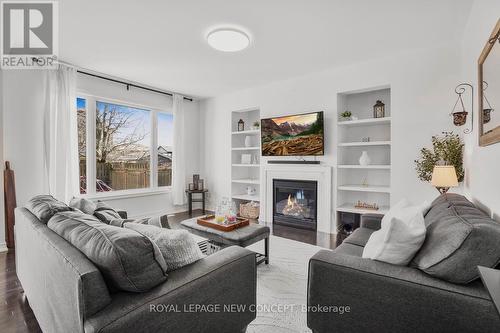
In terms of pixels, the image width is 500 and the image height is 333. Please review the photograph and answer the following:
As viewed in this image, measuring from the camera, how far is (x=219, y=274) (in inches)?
54.9

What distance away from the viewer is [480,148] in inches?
86.7

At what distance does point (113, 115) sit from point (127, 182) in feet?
4.14

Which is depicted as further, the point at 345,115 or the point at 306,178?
the point at 306,178

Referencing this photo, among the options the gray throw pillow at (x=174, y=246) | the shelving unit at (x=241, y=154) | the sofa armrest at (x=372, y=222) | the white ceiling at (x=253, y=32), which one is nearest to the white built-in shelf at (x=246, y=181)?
the shelving unit at (x=241, y=154)

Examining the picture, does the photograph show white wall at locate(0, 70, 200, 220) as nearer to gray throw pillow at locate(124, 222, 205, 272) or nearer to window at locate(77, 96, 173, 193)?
window at locate(77, 96, 173, 193)

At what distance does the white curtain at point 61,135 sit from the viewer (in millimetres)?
3666

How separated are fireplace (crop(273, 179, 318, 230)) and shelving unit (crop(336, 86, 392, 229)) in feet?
1.46

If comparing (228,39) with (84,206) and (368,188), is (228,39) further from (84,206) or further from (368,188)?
(368,188)

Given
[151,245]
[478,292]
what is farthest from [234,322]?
[478,292]

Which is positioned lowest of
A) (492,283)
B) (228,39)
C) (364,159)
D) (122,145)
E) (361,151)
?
(492,283)

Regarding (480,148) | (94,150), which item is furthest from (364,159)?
(94,150)

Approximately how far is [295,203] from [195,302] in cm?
357

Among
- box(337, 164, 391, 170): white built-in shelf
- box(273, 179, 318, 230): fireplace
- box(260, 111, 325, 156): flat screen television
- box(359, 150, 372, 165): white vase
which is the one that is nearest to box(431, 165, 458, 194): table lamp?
box(337, 164, 391, 170): white built-in shelf

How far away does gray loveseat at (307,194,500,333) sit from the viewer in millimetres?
1150
